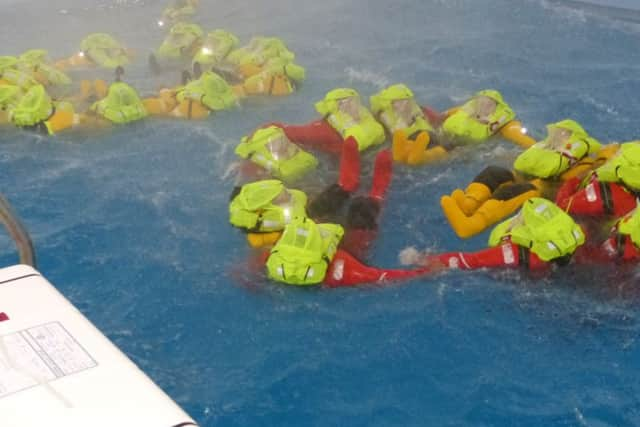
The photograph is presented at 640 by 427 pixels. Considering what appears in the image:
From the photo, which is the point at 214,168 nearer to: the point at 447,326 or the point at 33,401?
the point at 447,326

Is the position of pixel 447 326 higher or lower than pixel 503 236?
lower

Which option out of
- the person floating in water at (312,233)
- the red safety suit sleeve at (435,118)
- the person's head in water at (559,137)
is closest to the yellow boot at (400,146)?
the person floating in water at (312,233)

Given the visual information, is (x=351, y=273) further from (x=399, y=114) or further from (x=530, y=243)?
(x=399, y=114)

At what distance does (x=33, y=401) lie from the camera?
1594 mm

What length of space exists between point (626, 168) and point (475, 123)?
2.25m

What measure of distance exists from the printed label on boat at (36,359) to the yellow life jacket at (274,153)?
5472 mm

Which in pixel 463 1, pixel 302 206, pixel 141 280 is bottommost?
pixel 141 280

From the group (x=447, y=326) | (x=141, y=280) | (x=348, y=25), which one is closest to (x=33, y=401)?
(x=447, y=326)

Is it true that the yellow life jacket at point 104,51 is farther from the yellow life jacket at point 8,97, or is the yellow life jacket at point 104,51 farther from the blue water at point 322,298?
the blue water at point 322,298

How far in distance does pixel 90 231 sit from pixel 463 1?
10452 millimetres

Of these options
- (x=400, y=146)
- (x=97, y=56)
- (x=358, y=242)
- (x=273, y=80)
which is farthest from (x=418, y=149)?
(x=97, y=56)

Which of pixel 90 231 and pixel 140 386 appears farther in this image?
pixel 90 231

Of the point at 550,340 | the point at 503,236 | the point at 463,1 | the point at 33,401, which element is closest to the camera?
the point at 33,401

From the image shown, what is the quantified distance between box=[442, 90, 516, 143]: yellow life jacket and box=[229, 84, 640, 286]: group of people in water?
1 cm
